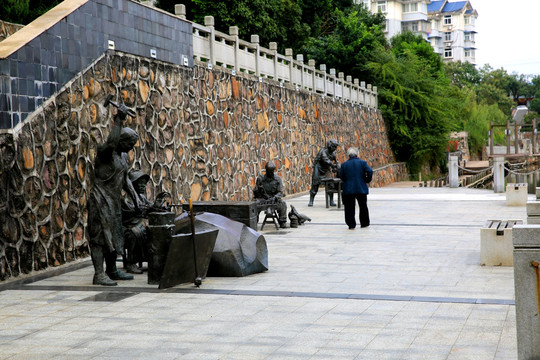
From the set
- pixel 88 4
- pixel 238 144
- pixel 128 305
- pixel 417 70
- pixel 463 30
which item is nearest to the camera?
pixel 128 305

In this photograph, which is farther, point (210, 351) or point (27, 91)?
point (27, 91)

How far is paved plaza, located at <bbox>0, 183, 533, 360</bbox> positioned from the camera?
5.77 metres

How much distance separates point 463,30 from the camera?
11912 cm

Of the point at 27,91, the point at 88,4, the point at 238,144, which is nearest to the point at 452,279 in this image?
the point at 27,91

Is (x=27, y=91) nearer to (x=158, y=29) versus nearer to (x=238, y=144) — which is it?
(x=158, y=29)

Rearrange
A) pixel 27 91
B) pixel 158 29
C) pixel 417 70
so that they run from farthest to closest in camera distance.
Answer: pixel 417 70 < pixel 158 29 < pixel 27 91

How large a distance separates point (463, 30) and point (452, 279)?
384 feet

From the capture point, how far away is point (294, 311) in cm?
717

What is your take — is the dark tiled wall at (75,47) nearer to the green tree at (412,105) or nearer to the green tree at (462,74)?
the green tree at (412,105)

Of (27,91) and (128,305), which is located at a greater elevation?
(27,91)

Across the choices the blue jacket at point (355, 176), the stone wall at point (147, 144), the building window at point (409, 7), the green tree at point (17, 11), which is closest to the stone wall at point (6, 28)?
the stone wall at point (147, 144)

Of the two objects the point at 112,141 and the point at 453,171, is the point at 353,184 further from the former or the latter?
the point at 453,171

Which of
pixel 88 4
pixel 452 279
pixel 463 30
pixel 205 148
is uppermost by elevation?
pixel 463 30

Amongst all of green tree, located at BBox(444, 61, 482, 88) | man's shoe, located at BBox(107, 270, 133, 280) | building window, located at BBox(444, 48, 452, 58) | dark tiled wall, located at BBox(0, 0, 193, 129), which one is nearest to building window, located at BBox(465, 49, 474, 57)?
building window, located at BBox(444, 48, 452, 58)
